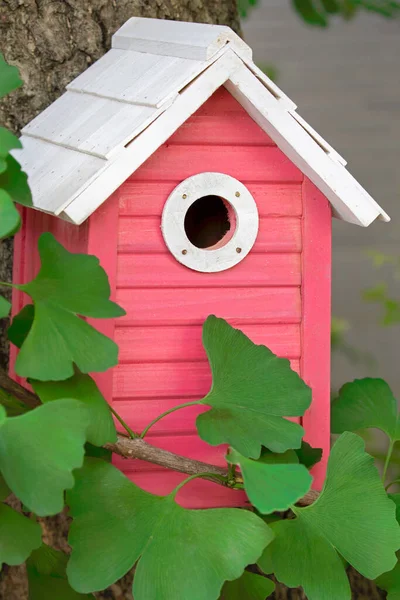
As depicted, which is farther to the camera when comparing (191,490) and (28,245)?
(28,245)

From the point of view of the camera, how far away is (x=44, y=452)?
2.39ft

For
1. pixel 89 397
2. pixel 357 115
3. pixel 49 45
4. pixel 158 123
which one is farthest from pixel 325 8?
pixel 357 115

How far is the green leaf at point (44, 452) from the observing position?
2.37ft

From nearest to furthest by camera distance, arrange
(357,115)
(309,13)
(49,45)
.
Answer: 1. (49,45)
2. (309,13)
3. (357,115)

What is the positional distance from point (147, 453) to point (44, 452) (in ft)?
0.64

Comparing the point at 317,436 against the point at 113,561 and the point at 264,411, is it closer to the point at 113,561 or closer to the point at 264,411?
the point at 264,411

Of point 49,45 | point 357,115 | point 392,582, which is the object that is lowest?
point 357,115

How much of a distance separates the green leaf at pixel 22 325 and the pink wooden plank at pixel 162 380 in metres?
0.13

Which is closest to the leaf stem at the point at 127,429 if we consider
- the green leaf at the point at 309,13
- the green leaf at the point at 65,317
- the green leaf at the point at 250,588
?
the green leaf at the point at 65,317

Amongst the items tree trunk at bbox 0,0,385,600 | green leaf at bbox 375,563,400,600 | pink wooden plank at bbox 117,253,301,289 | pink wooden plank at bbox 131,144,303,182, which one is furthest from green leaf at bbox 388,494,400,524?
tree trunk at bbox 0,0,385,600

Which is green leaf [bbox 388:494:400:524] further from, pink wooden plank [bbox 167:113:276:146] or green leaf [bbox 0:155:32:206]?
green leaf [bbox 0:155:32:206]

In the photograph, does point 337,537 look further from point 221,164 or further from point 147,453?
point 221,164

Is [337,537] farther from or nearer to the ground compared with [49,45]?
nearer to the ground

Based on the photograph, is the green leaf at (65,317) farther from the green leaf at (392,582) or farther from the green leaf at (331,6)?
the green leaf at (331,6)
